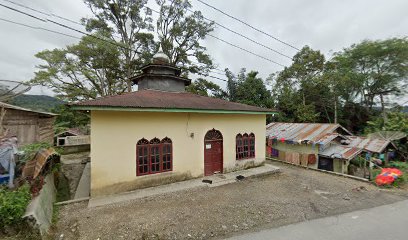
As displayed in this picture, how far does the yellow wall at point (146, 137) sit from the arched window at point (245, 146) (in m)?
0.31

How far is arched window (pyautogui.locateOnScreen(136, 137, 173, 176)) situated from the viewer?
25.7 feet

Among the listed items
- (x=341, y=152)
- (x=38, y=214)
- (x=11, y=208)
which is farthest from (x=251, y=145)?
(x=11, y=208)

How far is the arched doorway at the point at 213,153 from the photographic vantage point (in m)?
9.55

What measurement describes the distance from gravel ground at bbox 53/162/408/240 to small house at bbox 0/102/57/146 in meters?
7.92

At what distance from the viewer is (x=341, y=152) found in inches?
500

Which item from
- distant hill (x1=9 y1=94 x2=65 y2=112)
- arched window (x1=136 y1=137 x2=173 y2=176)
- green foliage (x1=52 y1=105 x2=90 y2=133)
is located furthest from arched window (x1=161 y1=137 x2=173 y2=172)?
green foliage (x1=52 y1=105 x2=90 y2=133)

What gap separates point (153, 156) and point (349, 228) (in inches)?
275

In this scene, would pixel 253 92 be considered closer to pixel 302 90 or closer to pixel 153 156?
pixel 302 90

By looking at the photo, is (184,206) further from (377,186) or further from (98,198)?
(377,186)

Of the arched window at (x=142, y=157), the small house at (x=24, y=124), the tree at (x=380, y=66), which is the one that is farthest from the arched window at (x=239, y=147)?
the tree at (x=380, y=66)

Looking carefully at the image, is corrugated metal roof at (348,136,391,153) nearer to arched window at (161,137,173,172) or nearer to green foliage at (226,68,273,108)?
green foliage at (226,68,273,108)

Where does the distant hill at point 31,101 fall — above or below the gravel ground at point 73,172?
above

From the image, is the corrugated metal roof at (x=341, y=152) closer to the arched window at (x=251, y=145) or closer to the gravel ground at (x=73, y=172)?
the arched window at (x=251, y=145)

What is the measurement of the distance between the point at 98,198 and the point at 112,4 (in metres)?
20.2
